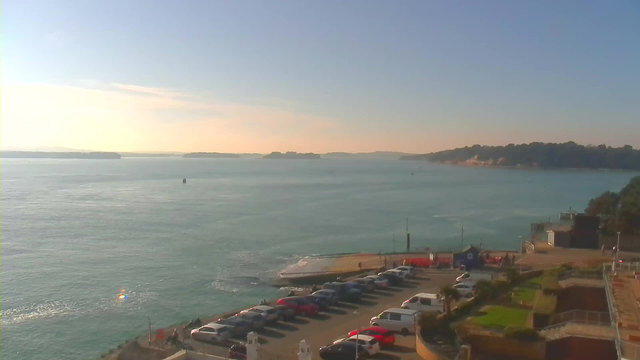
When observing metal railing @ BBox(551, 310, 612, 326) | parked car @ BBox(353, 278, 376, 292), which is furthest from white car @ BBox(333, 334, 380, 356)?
parked car @ BBox(353, 278, 376, 292)

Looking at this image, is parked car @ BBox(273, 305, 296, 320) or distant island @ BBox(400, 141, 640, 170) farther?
distant island @ BBox(400, 141, 640, 170)

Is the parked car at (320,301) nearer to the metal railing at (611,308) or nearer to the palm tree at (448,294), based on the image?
the palm tree at (448,294)

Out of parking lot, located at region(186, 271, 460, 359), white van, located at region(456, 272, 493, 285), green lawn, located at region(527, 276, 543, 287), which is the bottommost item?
parking lot, located at region(186, 271, 460, 359)

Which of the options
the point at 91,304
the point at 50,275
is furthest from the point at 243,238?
the point at 91,304

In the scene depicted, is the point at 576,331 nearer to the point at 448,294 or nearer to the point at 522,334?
Answer: the point at 522,334

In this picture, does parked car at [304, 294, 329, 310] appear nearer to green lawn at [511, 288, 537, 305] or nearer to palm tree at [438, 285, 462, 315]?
palm tree at [438, 285, 462, 315]

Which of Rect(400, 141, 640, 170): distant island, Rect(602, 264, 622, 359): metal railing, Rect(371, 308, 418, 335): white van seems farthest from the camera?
Rect(400, 141, 640, 170): distant island

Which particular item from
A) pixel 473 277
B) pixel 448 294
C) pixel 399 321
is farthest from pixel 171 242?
pixel 448 294

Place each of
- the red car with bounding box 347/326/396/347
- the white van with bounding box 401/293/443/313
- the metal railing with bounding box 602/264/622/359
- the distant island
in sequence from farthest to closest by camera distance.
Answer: the distant island < the white van with bounding box 401/293/443/313 < the red car with bounding box 347/326/396/347 < the metal railing with bounding box 602/264/622/359
